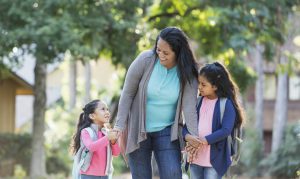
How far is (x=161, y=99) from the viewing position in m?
7.06

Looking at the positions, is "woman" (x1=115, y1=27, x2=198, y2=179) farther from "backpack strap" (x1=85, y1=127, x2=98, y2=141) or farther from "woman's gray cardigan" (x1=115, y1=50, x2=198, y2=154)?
"backpack strap" (x1=85, y1=127, x2=98, y2=141)

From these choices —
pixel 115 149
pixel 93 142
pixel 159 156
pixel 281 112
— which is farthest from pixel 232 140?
pixel 281 112

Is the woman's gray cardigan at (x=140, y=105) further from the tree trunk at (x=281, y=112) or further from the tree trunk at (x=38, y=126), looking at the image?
the tree trunk at (x=281, y=112)

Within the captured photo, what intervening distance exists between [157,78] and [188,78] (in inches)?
10.8

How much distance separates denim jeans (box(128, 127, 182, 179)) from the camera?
706cm

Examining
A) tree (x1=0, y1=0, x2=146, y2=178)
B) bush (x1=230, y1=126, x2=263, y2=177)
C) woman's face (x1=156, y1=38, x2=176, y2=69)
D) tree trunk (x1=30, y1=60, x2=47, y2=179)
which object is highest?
tree (x1=0, y1=0, x2=146, y2=178)

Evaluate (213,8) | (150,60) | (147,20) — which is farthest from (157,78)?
(147,20)

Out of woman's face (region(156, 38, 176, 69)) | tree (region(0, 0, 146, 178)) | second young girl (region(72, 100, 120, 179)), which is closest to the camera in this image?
woman's face (region(156, 38, 176, 69))

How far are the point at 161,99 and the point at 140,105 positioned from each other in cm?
19

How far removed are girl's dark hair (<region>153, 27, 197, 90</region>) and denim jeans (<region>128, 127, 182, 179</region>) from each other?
19.6 inches

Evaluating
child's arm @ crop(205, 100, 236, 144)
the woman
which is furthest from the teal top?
child's arm @ crop(205, 100, 236, 144)

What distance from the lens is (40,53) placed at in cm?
1872

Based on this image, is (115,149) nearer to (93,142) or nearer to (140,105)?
(93,142)

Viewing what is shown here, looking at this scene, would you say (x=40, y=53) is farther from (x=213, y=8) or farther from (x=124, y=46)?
(x=213, y=8)
